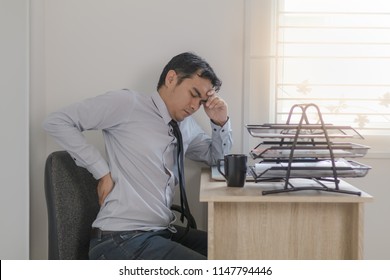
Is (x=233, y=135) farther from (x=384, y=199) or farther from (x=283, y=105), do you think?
(x=384, y=199)

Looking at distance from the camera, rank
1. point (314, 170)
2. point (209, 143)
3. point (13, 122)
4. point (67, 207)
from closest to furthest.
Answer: point (314, 170) < point (67, 207) < point (13, 122) < point (209, 143)

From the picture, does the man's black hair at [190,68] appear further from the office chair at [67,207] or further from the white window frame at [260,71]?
the office chair at [67,207]

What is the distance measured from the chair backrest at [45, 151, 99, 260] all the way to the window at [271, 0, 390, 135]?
848mm

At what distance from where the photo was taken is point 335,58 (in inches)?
79.7

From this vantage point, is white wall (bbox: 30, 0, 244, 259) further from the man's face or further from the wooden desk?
the wooden desk

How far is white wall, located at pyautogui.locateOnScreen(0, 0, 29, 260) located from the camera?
70.8 inches

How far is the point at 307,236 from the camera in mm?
1476

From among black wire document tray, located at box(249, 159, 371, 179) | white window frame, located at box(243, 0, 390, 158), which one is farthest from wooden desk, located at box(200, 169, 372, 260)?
white window frame, located at box(243, 0, 390, 158)

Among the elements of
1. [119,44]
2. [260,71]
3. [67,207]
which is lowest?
[67,207]

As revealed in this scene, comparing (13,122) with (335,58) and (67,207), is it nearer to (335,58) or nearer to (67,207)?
(67,207)

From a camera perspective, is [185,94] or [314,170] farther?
[185,94]

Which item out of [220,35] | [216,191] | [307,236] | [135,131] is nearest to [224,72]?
[220,35]

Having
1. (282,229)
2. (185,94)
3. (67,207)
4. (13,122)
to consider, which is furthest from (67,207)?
(282,229)

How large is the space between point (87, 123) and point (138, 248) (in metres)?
0.45
